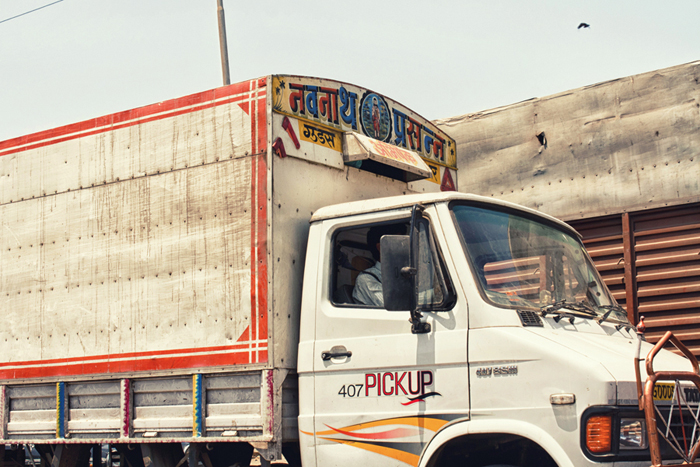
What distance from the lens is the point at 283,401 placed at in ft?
16.2

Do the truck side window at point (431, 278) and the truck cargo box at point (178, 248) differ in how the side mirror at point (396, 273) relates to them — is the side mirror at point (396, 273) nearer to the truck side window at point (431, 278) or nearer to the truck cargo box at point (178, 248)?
the truck side window at point (431, 278)

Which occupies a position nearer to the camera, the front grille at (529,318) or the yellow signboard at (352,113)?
the front grille at (529,318)

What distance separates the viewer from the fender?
3.76 metres

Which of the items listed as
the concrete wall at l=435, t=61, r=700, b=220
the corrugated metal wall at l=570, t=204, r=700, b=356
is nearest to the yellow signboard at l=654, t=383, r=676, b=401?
the corrugated metal wall at l=570, t=204, r=700, b=356

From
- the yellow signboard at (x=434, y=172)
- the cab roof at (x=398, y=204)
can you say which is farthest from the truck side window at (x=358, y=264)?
the yellow signboard at (x=434, y=172)

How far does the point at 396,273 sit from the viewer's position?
4.25 meters

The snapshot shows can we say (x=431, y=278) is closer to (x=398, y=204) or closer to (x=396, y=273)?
(x=396, y=273)

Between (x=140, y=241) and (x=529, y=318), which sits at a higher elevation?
(x=140, y=241)

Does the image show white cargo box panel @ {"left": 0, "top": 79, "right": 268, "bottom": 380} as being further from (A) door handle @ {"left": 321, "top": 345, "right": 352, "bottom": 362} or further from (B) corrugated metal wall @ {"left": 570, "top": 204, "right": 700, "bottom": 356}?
(B) corrugated metal wall @ {"left": 570, "top": 204, "right": 700, "bottom": 356}

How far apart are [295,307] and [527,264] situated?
5.25ft

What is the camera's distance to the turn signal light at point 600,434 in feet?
12.1

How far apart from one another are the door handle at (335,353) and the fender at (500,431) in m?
0.80

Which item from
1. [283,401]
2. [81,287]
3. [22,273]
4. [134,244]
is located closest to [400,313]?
[283,401]

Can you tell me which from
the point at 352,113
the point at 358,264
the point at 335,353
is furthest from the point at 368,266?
the point at 352,113
